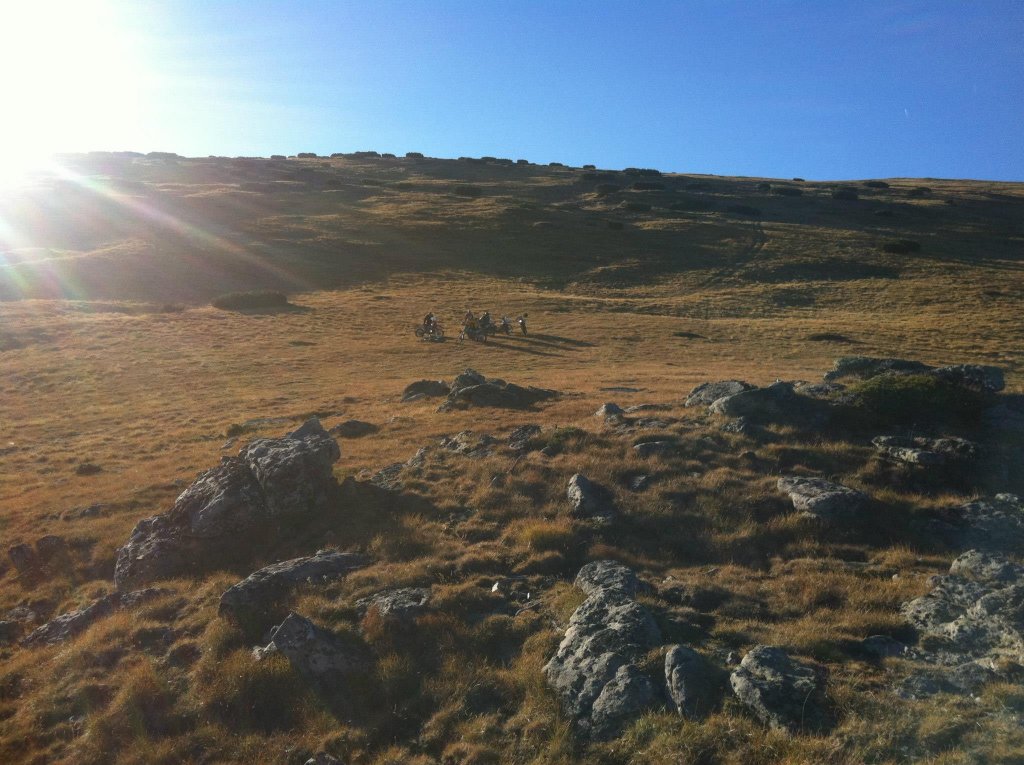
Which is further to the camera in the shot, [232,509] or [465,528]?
[232,509]

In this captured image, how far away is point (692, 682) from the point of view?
716 cm

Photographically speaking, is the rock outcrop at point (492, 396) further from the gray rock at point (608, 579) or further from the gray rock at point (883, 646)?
the gray rock at point (883, 646)

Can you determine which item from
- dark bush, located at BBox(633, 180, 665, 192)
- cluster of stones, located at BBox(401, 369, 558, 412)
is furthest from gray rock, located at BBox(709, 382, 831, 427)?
dark bush, located at BBox(633, 180, 665, 192)

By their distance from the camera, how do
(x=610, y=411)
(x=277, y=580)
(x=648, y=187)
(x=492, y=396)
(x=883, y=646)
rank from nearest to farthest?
1. (x=883, y=646)
2. (x=277, y=580)
3. (x=610, y=411)
4. (x=492, y=396)
5. (x=648, y=187)

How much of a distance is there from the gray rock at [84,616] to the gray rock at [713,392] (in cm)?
1226

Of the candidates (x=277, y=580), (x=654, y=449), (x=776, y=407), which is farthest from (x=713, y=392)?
(x=277, y=580)

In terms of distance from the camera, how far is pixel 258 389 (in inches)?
1259

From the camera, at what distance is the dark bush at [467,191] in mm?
109875

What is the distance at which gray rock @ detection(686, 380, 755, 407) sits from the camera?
16531 millimetres

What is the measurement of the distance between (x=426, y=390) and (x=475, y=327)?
21834mm

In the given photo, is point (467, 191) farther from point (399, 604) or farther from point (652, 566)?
point (399, 604)

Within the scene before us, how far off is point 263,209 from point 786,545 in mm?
95911

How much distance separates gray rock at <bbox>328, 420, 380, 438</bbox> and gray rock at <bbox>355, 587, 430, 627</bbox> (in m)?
10.4

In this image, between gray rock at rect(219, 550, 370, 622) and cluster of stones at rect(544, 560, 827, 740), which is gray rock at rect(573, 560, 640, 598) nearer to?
cluster of stones at rect(544, 560, 827, 740)
